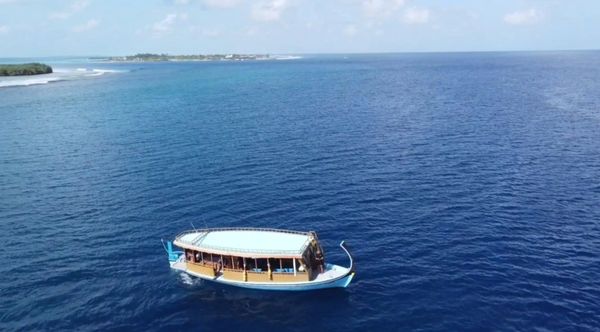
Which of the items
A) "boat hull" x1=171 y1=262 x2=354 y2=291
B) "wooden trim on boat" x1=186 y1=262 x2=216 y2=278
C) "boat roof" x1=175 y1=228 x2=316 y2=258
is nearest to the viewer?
"boat hull" x1=171 y1=262 x2=354 y2=291

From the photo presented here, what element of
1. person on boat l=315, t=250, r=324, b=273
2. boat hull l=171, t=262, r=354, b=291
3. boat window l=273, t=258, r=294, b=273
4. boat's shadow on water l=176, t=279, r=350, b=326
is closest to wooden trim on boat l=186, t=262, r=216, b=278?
boat's shadow on water l=176, t=279, r=350, b=326

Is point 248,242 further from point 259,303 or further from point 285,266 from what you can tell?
point 259,303

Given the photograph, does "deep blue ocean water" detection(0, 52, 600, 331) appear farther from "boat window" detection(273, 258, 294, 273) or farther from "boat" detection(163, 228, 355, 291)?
"boat window" detection(273, 258, 294, 273)

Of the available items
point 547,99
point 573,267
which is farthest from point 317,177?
point 547,99

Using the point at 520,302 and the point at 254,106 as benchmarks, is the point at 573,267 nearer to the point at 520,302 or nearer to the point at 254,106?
the point at 520,302

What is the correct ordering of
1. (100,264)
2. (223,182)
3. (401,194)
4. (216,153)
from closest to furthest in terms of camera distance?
(100,264)
(401,194)
(223,182)
(216,153)

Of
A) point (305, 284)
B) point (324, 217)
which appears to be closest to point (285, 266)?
point (305, 284)
